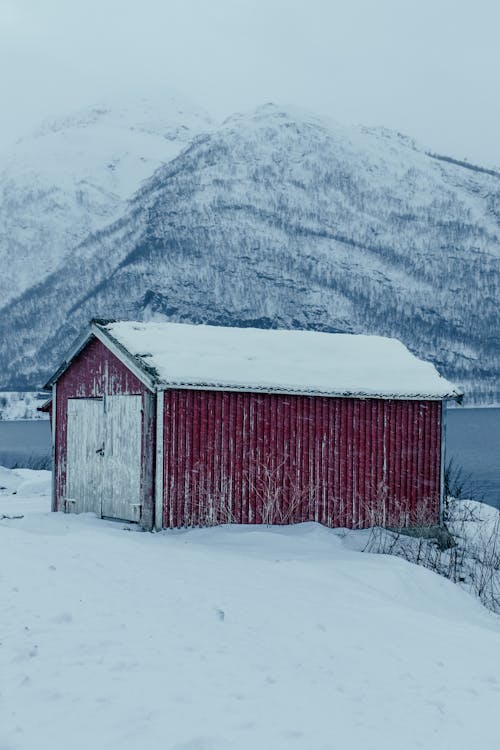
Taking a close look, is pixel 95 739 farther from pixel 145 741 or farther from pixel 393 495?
pixel 393 495

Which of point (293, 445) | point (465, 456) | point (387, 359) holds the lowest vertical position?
point (465, 456)

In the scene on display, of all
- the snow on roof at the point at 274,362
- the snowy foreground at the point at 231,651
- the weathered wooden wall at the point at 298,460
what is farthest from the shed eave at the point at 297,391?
the snowy foreground at the point at 231,651

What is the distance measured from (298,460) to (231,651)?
27.8ft

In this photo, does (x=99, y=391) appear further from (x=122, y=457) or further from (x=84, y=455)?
(x=122, y=457)

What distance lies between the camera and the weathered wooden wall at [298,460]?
14586 mm

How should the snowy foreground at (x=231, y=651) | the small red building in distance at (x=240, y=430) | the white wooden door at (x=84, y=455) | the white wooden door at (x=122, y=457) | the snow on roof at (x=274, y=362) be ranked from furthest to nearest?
the white wooden door at (x=84, y=455) → the snow on roof at (x=274, y=362) → the white wooden door at (x=122, y=457) → the small red building in distance at (x=240, y=430) → the snowy foreground at (x=231, y=651)

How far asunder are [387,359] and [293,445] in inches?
133

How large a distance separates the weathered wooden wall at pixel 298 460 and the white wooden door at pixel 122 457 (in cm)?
61

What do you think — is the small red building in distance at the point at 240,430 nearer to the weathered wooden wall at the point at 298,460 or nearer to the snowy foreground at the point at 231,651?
the weathered wooden wall at the point at 298,460

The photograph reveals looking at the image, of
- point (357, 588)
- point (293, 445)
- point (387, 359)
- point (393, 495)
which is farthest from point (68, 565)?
point (387, 359)

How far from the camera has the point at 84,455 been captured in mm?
16250

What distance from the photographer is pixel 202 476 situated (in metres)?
14.7

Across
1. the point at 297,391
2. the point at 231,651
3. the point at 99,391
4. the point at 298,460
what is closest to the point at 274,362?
the point at 297,391

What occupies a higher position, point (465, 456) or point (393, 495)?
point (393, 495)
